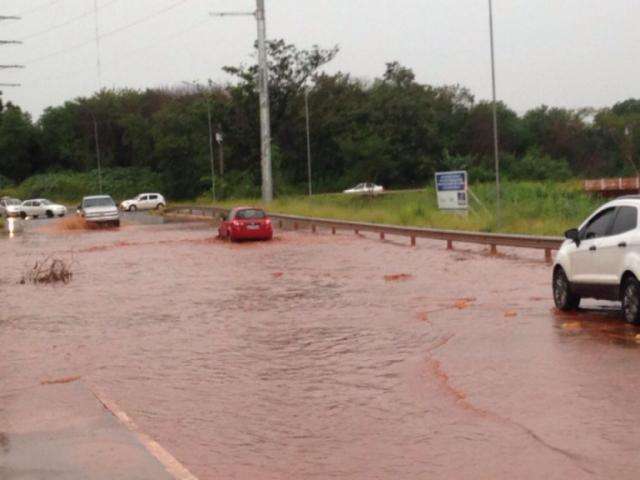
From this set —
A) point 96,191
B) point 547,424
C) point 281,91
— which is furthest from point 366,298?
point 96,191

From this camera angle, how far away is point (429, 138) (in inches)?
3733

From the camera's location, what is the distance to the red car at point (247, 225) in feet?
125

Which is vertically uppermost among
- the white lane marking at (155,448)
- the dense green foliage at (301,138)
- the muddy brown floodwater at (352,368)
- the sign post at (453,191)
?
the dense green foliage at (301,138)

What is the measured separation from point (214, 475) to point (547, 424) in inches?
109

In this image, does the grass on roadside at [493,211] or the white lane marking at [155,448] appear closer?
the white lane marking at [155,448]

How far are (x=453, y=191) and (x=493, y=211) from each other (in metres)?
2.44

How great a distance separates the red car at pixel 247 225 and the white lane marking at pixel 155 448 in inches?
1124

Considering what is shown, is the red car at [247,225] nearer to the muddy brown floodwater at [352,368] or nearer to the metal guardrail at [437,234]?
the metal guardrail at [437,234]

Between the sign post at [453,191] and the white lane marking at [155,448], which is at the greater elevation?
the sign post at [453,191]

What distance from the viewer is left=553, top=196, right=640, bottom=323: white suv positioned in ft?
43.2

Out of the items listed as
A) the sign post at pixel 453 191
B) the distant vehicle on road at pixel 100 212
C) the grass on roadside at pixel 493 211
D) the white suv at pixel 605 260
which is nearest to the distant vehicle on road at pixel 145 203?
the grass on roadside at pixel 493 211

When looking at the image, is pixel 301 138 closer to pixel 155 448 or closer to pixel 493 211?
pixel 493 211

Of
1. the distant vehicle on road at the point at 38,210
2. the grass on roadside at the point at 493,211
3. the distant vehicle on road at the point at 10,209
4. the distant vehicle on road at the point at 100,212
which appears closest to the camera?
the grass on roadside at the point at 493,211

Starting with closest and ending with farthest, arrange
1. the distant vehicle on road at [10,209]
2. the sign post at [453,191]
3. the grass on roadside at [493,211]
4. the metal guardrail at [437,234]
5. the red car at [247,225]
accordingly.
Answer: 1. the metal guardrail at [437,234]
2. the grass on roadside at [493,211]
3. the red car at [247,225]
4. the sign post at [453,191]
5. the distant vehicle on road at [10,209]
